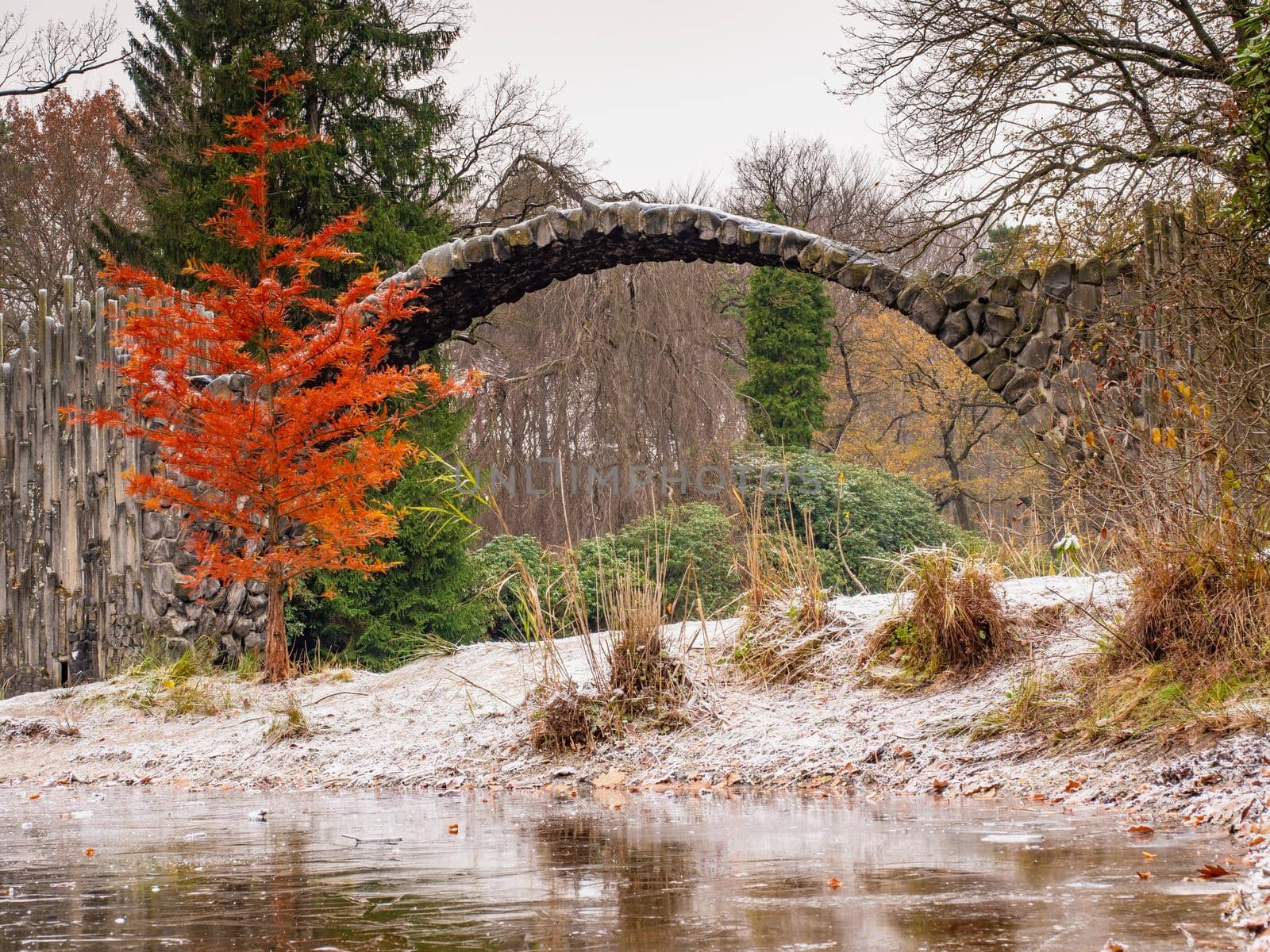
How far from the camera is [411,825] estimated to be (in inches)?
158

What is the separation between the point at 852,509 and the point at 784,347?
19.6 ft

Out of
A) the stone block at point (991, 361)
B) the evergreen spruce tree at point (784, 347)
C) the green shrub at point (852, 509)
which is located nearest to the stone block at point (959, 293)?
the stone block at point (991, 361)

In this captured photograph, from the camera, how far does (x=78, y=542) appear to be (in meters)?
9.95

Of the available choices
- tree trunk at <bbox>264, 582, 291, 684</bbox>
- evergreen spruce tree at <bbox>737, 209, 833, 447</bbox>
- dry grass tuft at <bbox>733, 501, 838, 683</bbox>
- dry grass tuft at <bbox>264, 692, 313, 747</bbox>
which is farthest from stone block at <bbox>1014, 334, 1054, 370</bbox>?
evergreen spruce tree at <bbox>737, 209, 833, 447</bbox>

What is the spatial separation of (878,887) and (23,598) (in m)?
9.48

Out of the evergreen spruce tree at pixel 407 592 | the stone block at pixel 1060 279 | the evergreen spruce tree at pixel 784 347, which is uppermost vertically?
the evergreen spruce tree at pixel 784 347

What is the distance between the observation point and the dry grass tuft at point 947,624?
5.64 meters

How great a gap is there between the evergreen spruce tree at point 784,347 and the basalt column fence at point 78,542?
39.1 feet

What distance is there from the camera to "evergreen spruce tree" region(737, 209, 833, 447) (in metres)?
20.4

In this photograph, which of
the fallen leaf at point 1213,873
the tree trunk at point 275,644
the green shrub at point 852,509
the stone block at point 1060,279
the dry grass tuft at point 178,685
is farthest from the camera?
the green shrub at point 852,509

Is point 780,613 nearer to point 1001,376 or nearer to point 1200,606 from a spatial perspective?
point 1200,606

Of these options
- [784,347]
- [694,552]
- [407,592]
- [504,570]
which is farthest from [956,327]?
[784,347]

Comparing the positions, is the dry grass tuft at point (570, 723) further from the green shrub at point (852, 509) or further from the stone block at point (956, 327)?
the green shrub at point (852, 509)

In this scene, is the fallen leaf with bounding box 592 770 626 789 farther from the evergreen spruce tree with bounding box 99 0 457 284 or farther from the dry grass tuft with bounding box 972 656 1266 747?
the evergreen spruce tree with bounding box 99 0 457 284
